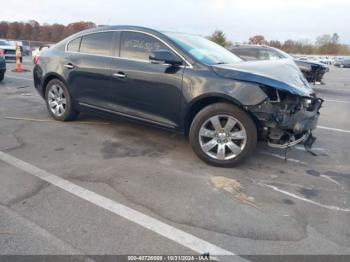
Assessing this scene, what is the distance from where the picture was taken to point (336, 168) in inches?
177

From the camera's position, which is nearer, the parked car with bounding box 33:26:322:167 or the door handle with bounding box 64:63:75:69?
the parked car with bounding box 33:26:322:167

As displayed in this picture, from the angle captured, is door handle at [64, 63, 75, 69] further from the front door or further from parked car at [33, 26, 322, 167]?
the front door

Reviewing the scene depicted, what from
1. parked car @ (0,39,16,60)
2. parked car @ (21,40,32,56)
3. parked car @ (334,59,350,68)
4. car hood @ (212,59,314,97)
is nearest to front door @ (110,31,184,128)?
car hood @ (212,59,314,97)

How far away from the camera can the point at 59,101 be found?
602cm

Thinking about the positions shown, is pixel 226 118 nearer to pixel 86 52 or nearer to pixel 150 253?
pixel 150 253

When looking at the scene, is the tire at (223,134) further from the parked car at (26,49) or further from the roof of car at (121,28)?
the parked car at (26,49)

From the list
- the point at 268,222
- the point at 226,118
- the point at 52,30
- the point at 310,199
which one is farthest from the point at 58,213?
the point at 52,30

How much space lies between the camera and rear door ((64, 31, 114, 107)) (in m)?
5.19

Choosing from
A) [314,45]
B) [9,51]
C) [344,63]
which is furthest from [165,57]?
[314,45]

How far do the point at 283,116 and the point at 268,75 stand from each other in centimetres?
54

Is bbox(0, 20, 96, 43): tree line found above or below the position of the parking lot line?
above

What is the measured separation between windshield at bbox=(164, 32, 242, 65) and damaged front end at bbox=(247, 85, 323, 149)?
95 centimetres

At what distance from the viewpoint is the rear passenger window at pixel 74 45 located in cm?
566

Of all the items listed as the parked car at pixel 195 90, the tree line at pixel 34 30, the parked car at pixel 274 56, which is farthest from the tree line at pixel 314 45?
the parked car at pixel 195 90
